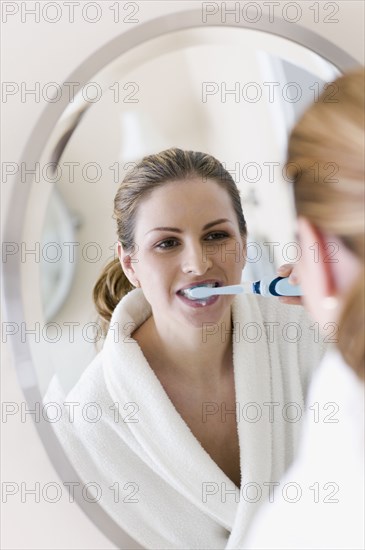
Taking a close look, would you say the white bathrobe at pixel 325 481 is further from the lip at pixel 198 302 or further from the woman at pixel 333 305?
the lip at pixel 198 302

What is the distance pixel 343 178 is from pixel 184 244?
0.69ft

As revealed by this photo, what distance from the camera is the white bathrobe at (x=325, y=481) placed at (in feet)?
1.93

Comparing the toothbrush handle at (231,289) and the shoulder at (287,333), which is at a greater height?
the toothbrush handle at (231,289)

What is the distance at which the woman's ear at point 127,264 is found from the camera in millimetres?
711

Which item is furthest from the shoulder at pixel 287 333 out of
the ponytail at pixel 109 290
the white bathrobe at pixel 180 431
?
the ponytail at pixel 109 290

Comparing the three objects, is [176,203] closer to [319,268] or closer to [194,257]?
[194,257]

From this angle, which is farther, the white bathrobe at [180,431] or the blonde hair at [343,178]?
the white bathrobe at [180,431]

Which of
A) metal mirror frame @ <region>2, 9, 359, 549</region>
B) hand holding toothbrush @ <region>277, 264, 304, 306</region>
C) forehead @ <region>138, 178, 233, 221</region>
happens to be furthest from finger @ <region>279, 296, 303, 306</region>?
metal mirror frame @ <region>2, 9, 359, 549</region>

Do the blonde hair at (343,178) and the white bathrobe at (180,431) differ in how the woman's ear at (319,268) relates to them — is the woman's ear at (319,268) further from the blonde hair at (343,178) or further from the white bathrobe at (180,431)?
the white bathrobe at (180,431)

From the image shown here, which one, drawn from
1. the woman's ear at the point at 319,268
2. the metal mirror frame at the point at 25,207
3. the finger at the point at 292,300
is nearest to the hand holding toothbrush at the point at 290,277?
the finger at the point at 292,300

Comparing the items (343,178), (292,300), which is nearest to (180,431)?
(292,300)

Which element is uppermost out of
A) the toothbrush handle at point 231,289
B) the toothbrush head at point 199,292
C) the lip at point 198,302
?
the toothbrush handle at point 231,289

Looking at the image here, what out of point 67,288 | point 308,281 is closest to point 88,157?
point 67,288

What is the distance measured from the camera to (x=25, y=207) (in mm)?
716
